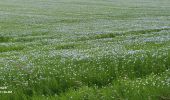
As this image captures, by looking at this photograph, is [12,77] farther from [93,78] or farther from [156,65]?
[156,65]

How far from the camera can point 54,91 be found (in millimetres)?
12133

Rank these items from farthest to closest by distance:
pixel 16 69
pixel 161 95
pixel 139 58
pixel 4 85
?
pixel 139 58 → pixel 16 69 → pixel 4 85 → pixel 161 95

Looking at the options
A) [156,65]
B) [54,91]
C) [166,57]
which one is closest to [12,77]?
[54,91]

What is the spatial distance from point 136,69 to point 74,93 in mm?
4368

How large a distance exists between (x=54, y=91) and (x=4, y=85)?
1796 millimetres

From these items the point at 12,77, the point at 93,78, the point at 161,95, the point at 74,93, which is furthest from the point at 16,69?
the point at 161,95

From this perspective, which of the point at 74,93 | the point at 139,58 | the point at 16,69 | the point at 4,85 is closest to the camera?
the point at 74,93

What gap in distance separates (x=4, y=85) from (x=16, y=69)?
196 centimetres

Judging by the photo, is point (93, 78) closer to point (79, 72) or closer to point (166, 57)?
point (79, 72)

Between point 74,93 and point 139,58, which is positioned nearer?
point 74,93

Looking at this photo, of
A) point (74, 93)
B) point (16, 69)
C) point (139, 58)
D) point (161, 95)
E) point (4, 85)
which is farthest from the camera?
point (139, 58)

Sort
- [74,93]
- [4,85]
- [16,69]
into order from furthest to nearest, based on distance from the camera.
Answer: [16,69] < [4,85] < [74,93]

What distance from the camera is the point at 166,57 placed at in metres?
15.5

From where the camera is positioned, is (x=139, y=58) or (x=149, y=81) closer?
(x=149, y=81)
